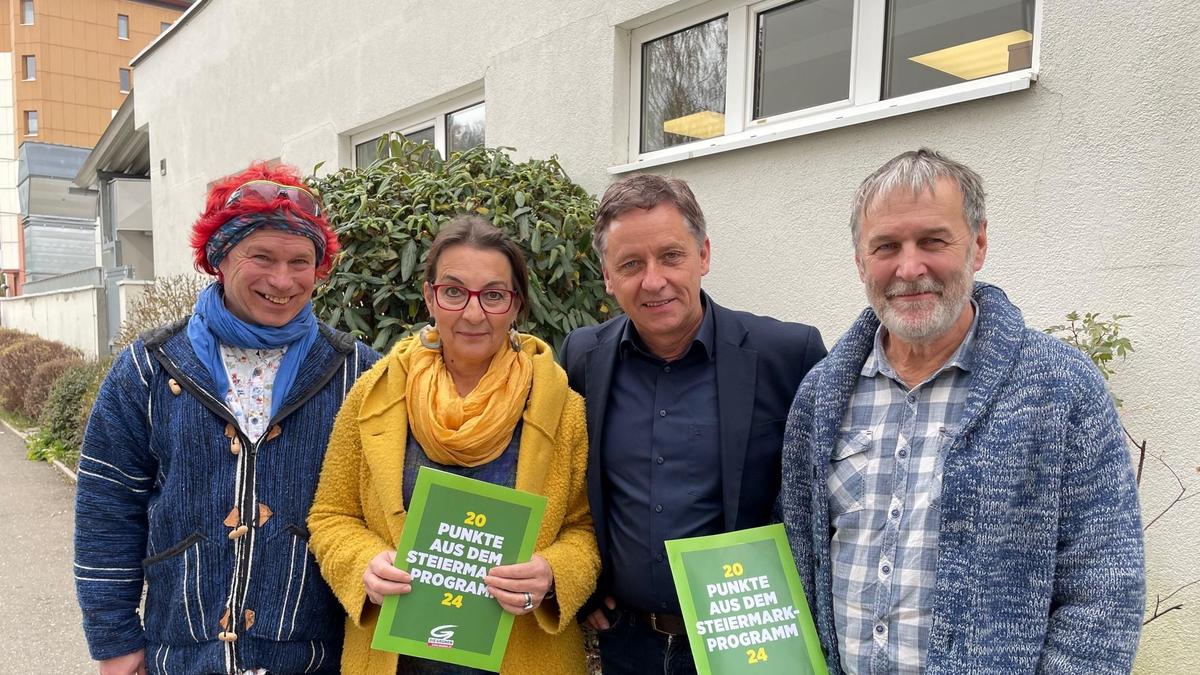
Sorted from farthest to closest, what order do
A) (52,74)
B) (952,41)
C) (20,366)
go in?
(52,74)
(20,366)
(952,41)

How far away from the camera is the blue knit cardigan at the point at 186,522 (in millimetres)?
1883

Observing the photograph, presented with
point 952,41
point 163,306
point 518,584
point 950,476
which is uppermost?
point 952,41

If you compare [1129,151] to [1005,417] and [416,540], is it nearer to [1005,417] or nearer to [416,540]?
[1005,417]

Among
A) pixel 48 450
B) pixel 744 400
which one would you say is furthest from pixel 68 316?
pixel 744 400

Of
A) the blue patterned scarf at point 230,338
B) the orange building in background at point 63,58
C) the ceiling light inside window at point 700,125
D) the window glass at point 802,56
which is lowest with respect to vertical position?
the blue patterned scarf at point 230,338

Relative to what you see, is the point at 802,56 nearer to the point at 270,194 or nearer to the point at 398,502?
the point at 270,194

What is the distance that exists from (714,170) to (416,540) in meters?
3.29

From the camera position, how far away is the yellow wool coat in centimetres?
185

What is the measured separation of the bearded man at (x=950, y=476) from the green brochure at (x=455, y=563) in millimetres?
689

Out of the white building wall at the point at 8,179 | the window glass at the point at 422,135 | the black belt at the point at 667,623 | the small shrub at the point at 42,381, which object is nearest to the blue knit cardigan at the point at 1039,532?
the black belt at the point at 667,623

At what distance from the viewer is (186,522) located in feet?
6.17

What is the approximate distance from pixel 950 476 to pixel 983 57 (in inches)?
106

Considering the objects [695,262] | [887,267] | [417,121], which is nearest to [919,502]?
[887,267]

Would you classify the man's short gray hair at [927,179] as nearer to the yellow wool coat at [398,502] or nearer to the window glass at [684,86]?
the yellow wool coat at [398,502]
